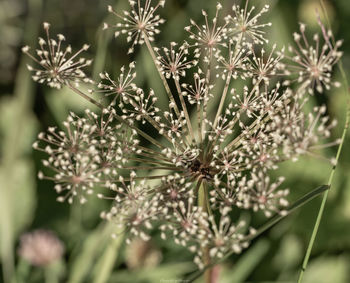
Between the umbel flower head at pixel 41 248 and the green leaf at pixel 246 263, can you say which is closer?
the green leaf at pixel 246 263

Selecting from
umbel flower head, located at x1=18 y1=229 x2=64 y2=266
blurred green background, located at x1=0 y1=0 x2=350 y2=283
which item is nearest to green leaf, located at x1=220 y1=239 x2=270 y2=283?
blurred green background, located at x1=0 y1=0 x2=350 y2=283

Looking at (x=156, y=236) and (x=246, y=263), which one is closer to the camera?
(x=246, y=263)

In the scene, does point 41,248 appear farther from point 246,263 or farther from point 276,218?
point 276,218

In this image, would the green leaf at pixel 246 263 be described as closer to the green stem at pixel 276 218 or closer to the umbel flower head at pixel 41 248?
the umbel flower head at pixel 41 248

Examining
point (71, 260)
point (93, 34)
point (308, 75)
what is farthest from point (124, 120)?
point (93, 34)

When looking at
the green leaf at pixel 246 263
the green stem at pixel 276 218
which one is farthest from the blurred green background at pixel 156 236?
the green stem at pixel 276 218

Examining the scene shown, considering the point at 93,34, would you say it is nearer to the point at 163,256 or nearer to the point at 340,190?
the point at 163,256

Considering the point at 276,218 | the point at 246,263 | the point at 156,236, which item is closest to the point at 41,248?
the point at 156,236

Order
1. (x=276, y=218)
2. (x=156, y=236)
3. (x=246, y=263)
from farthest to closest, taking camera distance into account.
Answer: (x=156, y=236) → (x=246, y=263) → (x=276, y=218)
